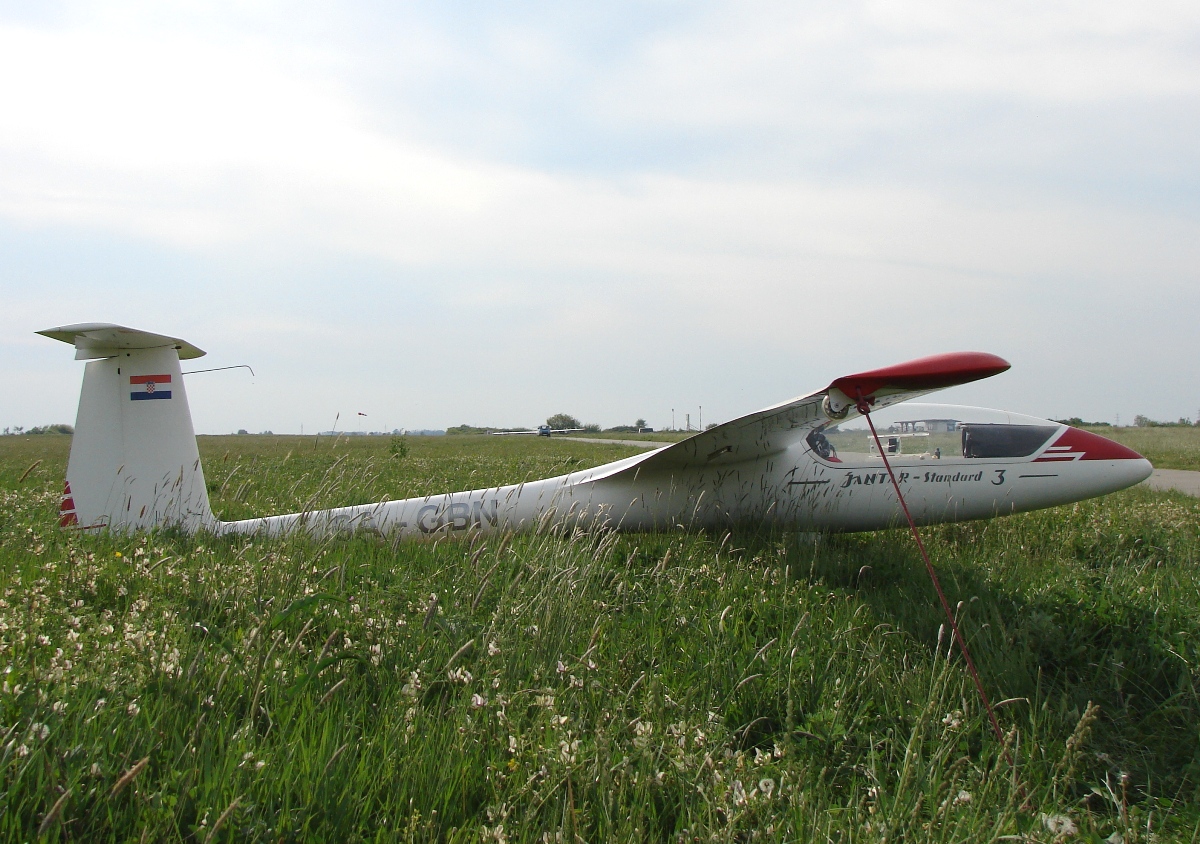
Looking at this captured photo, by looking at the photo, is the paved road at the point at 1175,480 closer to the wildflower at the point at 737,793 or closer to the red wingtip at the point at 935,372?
the red wingtip at the point at 935,372

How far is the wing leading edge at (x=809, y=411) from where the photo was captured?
4.33 metres

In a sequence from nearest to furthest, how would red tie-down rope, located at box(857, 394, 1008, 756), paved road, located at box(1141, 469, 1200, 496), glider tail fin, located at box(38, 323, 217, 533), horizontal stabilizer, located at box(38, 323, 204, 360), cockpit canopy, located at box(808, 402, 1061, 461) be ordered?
red tie-down rope, located at box(857, 394, 1008, 756), horizontal stabilizer, located at box(38, 323, 204, 360), glider tail fin, located at box(38, 323, 217, 533), cockpit canopy, located at box(808, 402, 1061, 461), paved road, located at box(1141, 469, 1200, 496)

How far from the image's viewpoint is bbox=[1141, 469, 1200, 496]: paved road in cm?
1565

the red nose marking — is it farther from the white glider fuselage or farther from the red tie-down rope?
the red tie-down rope

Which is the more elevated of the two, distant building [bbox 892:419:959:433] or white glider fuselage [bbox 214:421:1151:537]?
distant building [bbox 892:419:959:433]

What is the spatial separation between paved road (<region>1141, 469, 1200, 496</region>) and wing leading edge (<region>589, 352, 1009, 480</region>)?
40.4 ft

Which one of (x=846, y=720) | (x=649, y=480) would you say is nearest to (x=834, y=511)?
(x=649, y=480)

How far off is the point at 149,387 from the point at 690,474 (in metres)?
5.10

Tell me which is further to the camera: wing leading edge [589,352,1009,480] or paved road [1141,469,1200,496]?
paved road [1141,469,1200,496]

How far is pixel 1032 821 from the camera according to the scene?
2.47 meters

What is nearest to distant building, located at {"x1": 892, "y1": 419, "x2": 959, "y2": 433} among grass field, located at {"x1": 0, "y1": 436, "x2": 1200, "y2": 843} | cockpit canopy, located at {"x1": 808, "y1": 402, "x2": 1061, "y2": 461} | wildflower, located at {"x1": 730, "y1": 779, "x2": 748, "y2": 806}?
cockpit canopy, located at {"x1": 808, "y1": 402, "x2": 1061, "y2": 461}

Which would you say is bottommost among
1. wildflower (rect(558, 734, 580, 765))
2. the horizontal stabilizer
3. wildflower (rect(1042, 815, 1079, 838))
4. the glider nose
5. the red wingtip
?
wildflower (rect(1042, 815, 1079, 838))

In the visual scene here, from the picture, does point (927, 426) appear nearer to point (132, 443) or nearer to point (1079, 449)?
point (1079, 449)

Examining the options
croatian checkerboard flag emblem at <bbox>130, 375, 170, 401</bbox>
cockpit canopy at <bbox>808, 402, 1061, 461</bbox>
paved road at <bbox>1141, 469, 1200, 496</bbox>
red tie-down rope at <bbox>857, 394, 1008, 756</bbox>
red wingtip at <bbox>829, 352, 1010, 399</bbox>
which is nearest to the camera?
red tie-down rope at <bbox>857, 394, 1008, 756</bbox>
